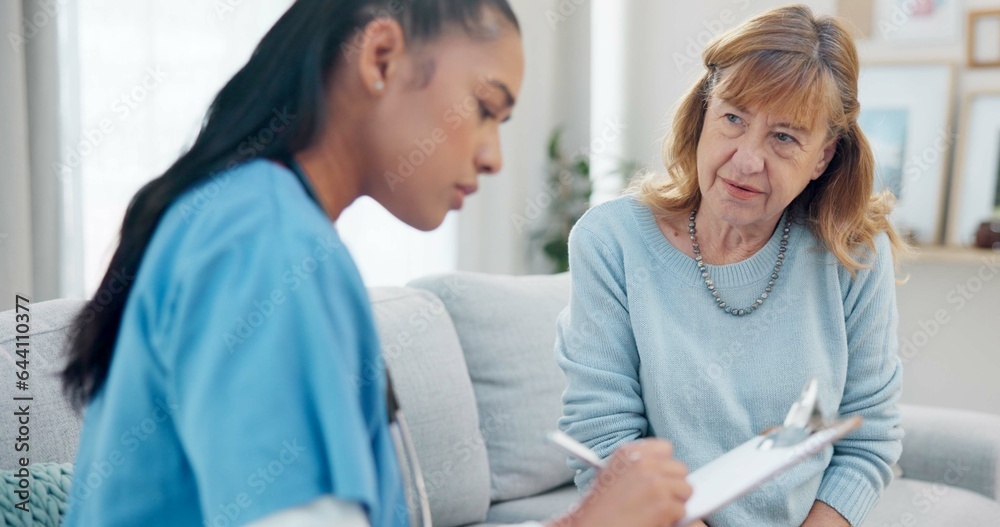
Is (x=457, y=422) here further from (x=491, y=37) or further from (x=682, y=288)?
(x=491, y=37)

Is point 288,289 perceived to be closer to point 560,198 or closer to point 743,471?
point 743,471

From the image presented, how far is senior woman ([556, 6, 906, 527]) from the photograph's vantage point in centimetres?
143

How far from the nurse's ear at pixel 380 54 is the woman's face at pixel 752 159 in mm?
893

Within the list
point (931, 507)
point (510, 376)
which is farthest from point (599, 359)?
point (931, 507)

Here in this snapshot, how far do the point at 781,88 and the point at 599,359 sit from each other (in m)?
0.49

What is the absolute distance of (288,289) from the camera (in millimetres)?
538

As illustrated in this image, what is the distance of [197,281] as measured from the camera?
0.54 meters

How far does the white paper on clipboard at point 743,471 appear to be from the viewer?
673 millimetres

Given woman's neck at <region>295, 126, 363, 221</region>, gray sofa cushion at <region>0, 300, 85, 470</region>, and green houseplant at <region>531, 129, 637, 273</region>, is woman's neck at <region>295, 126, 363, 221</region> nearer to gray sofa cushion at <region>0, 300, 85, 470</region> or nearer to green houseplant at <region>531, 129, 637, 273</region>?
gray sofa cushion at <region>0, 300, 85, 470</region>

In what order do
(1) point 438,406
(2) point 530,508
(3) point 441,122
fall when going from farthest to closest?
1. (2) point 530,508
2. (1) point 438,406
3. (3) point 441,122

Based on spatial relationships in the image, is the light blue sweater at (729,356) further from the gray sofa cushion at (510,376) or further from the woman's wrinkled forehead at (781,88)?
the gray sofa cushion at (510,376)

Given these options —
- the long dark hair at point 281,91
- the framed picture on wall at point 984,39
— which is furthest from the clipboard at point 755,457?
the framed picture on wall at point 984,39

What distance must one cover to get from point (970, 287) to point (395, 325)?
7.85 ft

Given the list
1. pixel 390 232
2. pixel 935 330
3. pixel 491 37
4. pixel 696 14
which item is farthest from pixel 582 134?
pixel 491 37
